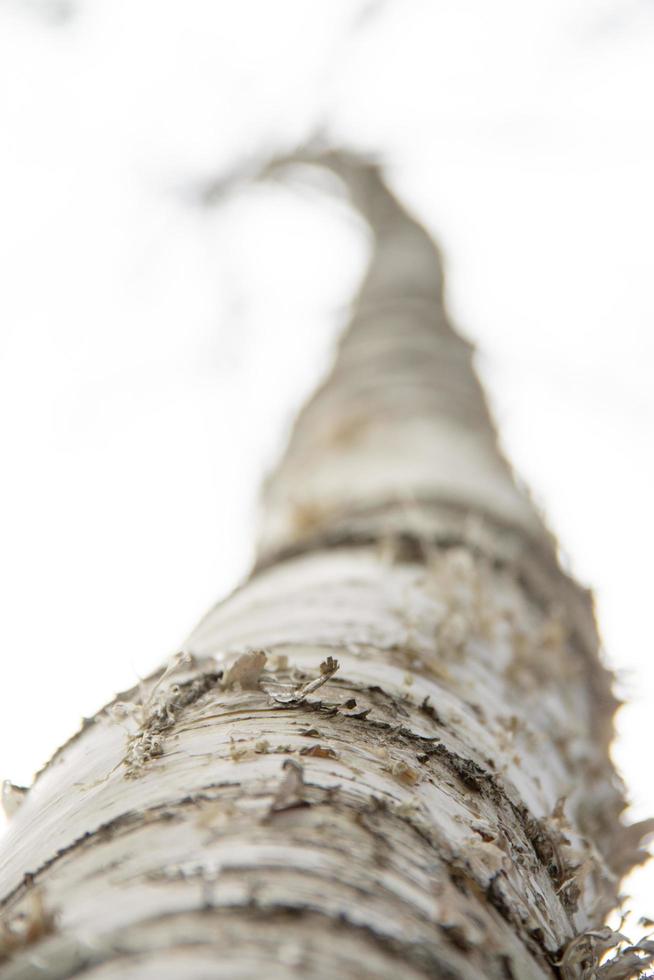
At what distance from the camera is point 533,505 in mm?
2004

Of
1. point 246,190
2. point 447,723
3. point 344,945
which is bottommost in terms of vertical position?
point 344,945

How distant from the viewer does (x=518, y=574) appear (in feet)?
5.31

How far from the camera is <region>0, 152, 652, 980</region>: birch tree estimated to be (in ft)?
1.85

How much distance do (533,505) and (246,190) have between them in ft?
8.74

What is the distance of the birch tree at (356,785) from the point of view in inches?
22.2

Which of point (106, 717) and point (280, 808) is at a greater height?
point (106, 717)

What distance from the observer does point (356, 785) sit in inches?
28.2

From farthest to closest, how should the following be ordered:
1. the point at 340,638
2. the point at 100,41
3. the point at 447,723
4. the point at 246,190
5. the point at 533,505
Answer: the point at 246,190, the point at 100,41, the point at 533,505, the point at 340,638, the point at 447,723

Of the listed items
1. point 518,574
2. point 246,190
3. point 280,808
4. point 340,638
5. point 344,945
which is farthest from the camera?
point 246,190

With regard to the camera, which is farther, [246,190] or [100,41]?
[246,190]

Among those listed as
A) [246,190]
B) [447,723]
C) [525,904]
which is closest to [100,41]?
[246,190]

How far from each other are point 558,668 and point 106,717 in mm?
790

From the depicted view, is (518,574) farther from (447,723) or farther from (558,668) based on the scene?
(447,723)

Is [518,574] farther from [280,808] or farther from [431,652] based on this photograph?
[280,808]
